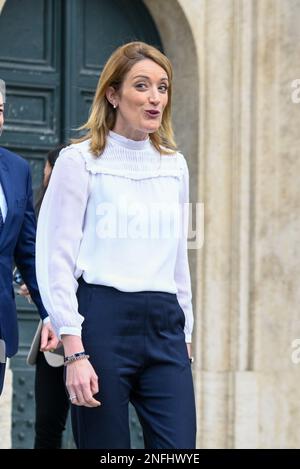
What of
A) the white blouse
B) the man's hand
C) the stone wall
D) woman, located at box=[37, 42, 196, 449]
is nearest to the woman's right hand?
woman, located at box=[37, 42, 196, 449]

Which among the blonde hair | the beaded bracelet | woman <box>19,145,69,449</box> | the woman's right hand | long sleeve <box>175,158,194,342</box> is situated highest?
the blonde hair

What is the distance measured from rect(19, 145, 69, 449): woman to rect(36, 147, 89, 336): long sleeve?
97.6 inches

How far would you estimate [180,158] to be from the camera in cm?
A: 472

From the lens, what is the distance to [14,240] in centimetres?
511

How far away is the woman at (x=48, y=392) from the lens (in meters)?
7.02

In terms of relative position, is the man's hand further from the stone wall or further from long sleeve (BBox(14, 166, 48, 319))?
the stone wall

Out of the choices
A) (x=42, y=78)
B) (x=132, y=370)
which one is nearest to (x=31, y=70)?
(x=42, y=78)

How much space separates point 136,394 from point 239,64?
15.7 feet

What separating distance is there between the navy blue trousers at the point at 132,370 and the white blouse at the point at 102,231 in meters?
0.04

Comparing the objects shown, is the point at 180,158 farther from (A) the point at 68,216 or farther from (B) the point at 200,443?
(B) the point at 200,443

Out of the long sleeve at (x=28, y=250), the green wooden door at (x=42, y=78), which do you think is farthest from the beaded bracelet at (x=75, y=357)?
the green wooden door at (x=42, y=78)

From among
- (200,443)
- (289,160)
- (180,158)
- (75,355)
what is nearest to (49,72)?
(289,160)

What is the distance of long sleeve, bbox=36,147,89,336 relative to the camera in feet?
14.3

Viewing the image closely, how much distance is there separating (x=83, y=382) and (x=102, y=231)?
505 mm
